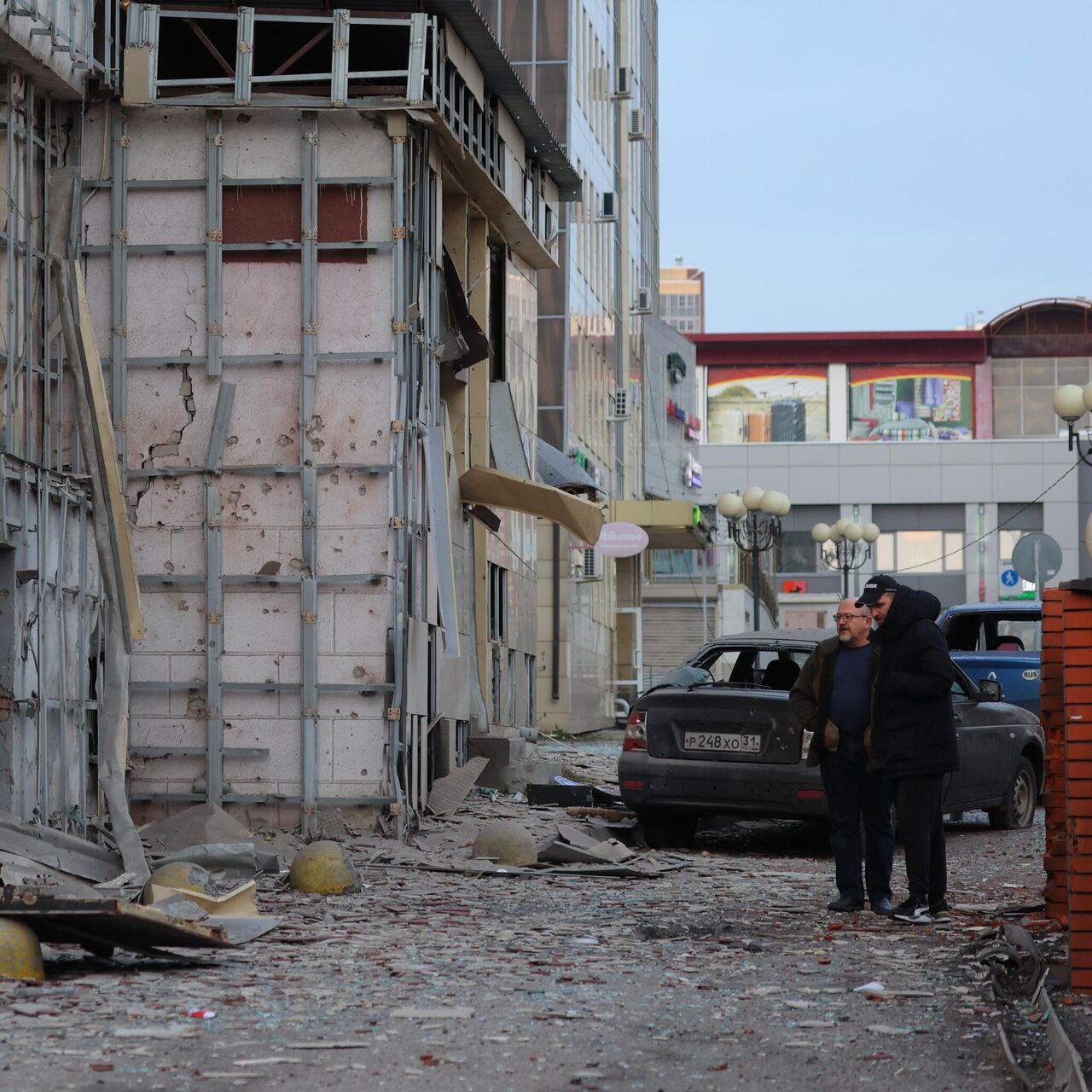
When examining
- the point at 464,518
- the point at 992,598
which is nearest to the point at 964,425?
the point at 992,598

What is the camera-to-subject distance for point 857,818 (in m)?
11.2

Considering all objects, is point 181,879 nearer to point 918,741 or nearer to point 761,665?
point 918,741

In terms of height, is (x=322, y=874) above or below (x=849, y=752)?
below

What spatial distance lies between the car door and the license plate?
1790mm

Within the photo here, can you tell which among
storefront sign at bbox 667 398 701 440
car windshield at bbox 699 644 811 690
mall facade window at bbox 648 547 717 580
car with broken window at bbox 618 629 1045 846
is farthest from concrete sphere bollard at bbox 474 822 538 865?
storefront sign at bbox 667 398 701 440

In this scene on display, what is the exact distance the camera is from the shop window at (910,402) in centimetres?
9475

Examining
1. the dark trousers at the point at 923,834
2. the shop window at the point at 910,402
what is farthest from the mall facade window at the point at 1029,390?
the dark trousers at the point at 923,834

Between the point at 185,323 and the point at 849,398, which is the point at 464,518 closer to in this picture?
the point at 185,323

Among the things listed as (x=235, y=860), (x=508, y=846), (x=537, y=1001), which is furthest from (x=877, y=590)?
(x=235, y=860)

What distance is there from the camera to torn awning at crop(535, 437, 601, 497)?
25.9 metres

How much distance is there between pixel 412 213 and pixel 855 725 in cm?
643

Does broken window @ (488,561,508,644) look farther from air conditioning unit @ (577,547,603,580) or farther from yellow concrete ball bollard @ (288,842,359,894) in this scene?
air conditioning unit @ (577,547,603,580)

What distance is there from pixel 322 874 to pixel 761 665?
4894 millimetres

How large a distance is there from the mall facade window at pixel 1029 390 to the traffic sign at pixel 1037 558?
66610mm
